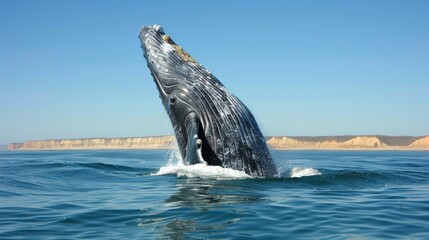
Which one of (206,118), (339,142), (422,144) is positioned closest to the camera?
(206,118)

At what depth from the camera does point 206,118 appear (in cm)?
917

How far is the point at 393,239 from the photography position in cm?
525

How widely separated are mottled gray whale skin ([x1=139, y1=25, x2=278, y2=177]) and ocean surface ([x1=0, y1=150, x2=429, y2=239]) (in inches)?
11.3

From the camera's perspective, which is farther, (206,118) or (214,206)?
(206,118)

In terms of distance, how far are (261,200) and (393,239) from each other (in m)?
2.37

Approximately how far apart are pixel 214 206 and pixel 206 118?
275 cm

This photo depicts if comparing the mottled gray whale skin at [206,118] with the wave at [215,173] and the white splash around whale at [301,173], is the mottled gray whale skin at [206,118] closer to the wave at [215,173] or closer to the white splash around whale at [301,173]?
the wave at [215,173]

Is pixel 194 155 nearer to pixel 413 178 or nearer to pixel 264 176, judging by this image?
pixel 264 176

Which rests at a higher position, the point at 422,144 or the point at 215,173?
the point at 422,144

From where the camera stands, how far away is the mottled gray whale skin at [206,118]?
9.03 metres

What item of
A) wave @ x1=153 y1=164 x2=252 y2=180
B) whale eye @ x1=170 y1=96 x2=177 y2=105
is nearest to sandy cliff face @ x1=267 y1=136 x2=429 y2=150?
wave @ x1=153 y1=164 x2=252 y2=180

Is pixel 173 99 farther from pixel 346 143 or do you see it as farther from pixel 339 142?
pixel 339 142

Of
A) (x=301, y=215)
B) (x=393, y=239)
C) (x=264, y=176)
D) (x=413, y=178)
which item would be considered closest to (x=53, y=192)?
(x=264, y=176)

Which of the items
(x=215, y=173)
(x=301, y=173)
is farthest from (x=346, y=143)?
(x=215, y=173)
